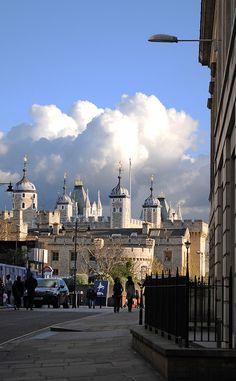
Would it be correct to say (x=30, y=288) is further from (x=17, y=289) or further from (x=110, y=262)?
(x=110, y=262)

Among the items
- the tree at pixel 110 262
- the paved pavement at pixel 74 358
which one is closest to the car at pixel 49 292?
the paved pavement at pixel 74 358

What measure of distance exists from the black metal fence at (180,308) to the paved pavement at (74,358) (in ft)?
2.27

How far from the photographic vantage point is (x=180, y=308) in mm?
12305

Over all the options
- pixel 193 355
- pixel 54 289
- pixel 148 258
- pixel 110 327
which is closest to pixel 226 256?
pixel 193 355

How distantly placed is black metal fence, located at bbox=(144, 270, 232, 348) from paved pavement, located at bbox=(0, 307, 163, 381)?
0.69 m

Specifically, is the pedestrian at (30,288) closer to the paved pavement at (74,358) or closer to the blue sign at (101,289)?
the paved pavement at (74,358)

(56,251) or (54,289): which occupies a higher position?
(56,251)

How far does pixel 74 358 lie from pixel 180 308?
3473 millimetres

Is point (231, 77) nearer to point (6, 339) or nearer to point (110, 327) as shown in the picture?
point (6, 339)

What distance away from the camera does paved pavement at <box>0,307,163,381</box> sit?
490 inches

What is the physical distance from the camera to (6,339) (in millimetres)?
20453

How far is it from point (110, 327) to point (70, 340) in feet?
17.1

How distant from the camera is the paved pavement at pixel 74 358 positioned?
12445mm

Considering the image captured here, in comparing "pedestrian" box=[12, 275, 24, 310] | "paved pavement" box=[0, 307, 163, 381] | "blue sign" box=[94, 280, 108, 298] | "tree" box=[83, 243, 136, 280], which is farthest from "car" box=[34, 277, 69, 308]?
"tree" box=[83, 243, 136, 280]
